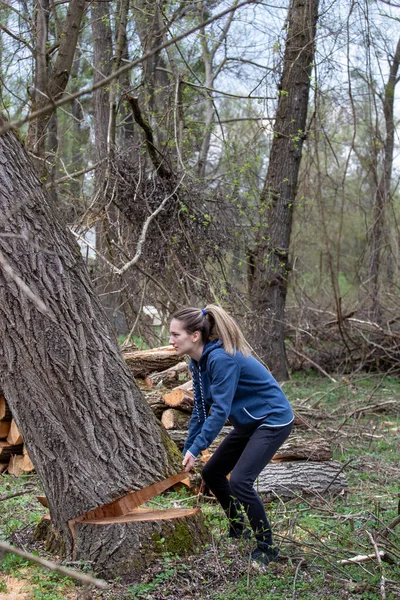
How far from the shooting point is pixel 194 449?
3.79m

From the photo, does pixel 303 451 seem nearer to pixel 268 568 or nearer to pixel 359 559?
pixel 359 559

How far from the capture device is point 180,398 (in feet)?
20.1

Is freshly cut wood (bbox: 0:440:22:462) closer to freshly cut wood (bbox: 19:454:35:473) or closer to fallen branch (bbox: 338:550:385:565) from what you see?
freshly cut wood (bbox: 19:454:35:473)

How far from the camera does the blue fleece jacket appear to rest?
3.80m

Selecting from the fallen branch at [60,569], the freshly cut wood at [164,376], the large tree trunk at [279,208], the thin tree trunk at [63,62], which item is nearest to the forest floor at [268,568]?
the fallen branch at [60,569]

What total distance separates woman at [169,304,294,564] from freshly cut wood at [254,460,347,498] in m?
1.39

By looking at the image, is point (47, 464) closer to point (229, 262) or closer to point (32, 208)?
point (32, 208)

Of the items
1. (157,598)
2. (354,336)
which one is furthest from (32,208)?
(354,336)

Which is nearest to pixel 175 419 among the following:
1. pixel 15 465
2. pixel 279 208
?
pixel 15 465

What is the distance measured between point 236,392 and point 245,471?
0.47 m

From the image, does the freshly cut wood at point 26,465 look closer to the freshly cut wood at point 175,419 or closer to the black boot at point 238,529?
the freshly cut wood at point 175,419

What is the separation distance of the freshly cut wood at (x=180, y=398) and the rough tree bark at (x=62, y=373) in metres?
2.31

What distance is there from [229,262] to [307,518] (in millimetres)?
4305

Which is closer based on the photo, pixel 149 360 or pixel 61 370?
pixel 61 370
